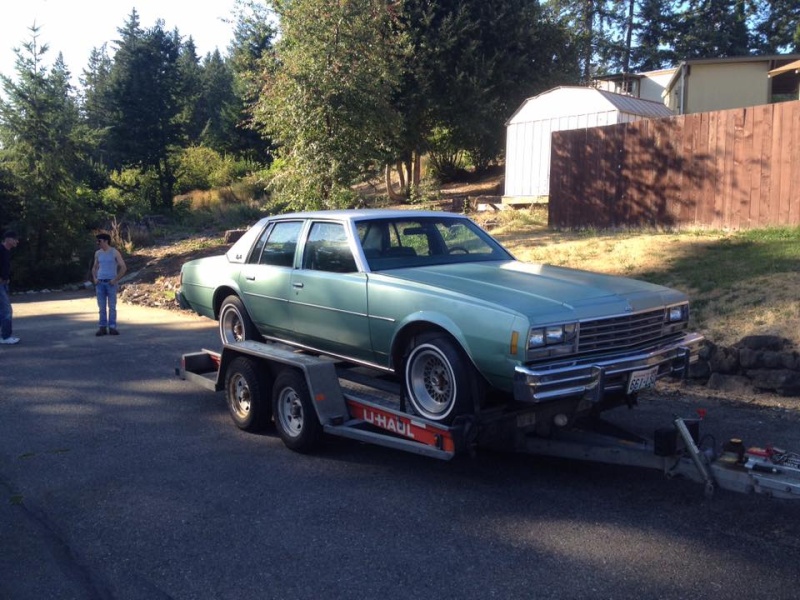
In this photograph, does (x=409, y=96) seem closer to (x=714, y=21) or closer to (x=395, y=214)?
(x=395, y=214)

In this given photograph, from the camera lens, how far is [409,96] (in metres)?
23.0

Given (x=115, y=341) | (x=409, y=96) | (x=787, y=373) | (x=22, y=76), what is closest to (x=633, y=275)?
(x=787, y=373)

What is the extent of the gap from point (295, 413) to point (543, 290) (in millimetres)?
2185

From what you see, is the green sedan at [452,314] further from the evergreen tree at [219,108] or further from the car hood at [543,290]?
the evergreen tree at [219,108]

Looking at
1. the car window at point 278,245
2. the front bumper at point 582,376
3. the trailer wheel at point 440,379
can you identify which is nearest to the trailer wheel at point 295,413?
the trailer wheel at point 440,379

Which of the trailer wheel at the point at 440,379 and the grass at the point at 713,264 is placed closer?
the trailer wheel at the point at 440,379

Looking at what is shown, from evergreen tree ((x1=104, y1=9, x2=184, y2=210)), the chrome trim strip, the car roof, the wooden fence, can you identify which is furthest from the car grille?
evergreen tree ((x1=104, y1=9, x2=184, y2=210))

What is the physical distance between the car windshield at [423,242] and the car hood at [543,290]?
24 centimetres

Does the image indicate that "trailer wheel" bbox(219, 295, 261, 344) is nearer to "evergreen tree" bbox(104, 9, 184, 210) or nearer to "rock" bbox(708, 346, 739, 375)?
"rock" bbox(708, 346, 739, 375)

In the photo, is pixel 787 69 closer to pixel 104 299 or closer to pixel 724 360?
pixel 724 360

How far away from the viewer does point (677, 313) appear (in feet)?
18.8

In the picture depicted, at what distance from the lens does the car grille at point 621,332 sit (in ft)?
16.6

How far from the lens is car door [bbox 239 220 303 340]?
6.91m

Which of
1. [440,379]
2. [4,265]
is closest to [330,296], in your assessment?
[440,379]
